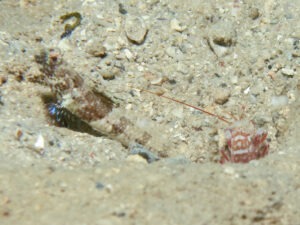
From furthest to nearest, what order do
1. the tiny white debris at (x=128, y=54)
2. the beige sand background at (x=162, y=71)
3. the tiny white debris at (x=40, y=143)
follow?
the tiny white debris at (x=128, y=54) < the beige sand background at (x=162, y=71) < the tiny white debris at (x=40, y=143)

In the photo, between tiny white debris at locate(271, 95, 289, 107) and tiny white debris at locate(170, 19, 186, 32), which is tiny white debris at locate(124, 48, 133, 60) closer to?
tiny white debris at locate(170, 19, 186, 32)

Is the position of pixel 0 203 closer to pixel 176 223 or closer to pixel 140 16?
pixel 176 223

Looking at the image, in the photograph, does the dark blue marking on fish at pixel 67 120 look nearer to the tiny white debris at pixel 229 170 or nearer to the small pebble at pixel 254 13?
the tiny white debris at pixel 229 170

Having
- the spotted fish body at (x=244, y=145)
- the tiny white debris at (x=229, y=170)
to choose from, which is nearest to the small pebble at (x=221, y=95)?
the spotted fish body at (x=244, y=145)

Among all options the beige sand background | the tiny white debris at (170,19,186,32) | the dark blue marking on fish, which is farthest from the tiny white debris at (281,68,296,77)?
the dark blue marking on fish

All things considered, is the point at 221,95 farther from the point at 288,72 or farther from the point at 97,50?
the point at 97,50

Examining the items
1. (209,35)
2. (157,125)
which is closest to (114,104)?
(157,125)
